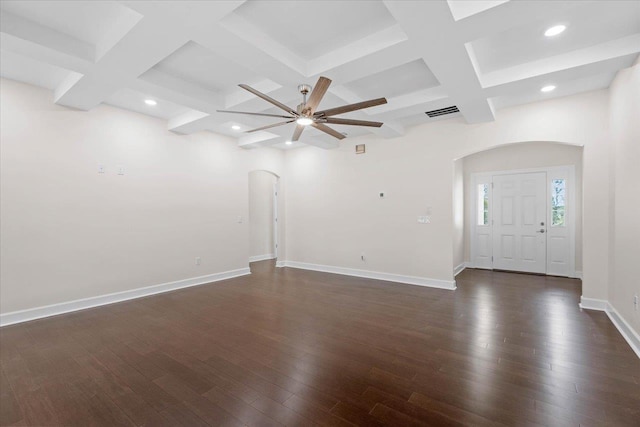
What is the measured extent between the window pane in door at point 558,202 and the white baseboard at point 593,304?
2.54 metres

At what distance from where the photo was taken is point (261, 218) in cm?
888

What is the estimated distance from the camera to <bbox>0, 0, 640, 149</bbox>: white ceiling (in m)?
2.31

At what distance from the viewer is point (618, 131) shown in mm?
3438

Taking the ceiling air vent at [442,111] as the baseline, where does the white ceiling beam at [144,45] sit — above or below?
below

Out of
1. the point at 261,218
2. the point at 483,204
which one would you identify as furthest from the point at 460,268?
the point at 261,218

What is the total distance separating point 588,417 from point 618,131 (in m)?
3.34

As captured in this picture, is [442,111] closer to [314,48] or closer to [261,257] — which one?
[314,48]

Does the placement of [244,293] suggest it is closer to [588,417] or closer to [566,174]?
[588,417]

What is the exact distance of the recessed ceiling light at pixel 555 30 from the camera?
265cm

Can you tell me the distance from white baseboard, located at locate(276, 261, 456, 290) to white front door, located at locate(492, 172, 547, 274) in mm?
2388

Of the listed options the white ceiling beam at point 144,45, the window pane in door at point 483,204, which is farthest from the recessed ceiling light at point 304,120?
the window pane in door at point 483,204

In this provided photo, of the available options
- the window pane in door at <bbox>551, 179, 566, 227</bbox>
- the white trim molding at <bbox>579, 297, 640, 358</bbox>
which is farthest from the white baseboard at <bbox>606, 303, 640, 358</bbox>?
the window pane in door at <bbox>551, 179, 566, 227</bbox>

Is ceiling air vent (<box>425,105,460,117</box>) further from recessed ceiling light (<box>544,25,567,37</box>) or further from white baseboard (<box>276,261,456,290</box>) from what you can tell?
white baseboard (<box>276,261,456,290</box>)

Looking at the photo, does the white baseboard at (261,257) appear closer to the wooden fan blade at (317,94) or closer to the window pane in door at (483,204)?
the window pane in door at (483,204)
